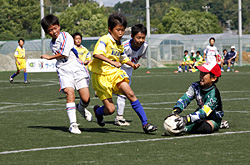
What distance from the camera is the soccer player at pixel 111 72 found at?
7777mm

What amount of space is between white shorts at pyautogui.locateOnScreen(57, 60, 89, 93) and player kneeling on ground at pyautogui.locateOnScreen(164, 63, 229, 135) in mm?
1696

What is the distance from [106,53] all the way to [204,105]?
1.80m

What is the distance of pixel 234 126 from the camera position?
8234mm

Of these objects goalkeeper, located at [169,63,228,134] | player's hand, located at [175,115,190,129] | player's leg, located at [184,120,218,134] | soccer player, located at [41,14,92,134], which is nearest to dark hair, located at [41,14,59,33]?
soccer player, located at [41,14,92,134]

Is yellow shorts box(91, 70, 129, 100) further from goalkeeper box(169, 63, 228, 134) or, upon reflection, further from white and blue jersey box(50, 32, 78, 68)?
goalkeeper box(169, 63, 228, 134)

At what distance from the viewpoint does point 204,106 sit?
750 cm

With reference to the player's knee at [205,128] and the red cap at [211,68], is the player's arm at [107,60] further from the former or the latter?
the player's knee at [205,128]

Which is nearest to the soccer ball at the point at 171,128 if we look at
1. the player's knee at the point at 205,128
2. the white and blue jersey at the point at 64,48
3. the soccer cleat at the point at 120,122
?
the player's knee at the point at 205,128

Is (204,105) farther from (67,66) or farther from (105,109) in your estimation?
(67,66)

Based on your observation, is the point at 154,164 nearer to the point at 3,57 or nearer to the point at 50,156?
the point at 50,156

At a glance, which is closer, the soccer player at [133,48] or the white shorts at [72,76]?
the white shorts at [72,76]

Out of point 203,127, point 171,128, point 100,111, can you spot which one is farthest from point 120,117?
point 203,127

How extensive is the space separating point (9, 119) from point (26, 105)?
9.47 feet

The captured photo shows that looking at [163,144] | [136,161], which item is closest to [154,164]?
[136,161]
